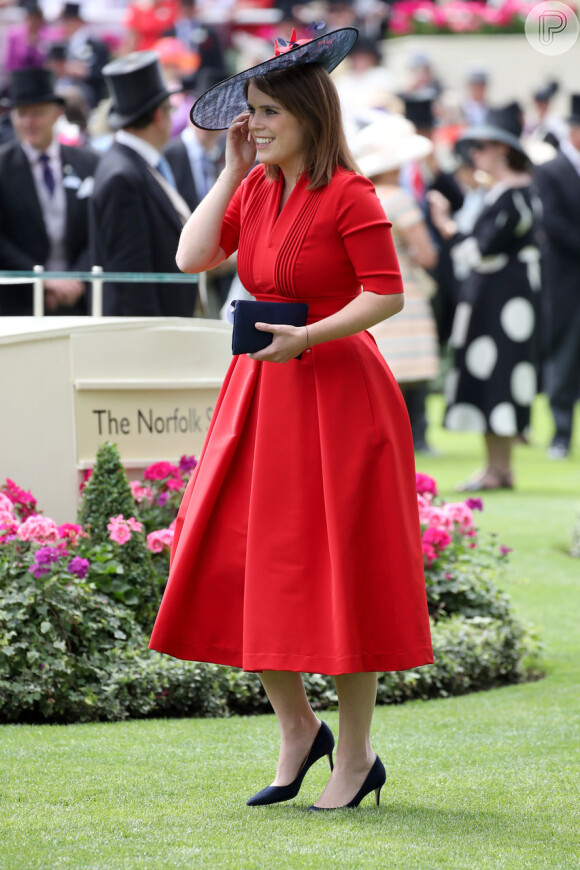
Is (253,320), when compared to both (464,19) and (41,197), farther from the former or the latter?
(464,19)

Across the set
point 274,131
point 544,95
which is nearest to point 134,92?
point 274,131

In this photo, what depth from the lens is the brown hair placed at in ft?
12.0

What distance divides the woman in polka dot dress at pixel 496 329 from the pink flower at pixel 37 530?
18.3 ft

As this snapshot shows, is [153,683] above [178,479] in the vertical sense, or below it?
below

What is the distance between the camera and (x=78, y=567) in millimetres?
4891

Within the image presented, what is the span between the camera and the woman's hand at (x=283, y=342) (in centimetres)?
353

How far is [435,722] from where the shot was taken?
4.89 m

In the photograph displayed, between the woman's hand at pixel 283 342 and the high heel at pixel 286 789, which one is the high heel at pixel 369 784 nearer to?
the high heel at pixel 286 789

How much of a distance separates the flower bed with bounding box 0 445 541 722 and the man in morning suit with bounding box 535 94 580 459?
6.79 m

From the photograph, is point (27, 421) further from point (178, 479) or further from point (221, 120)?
point (221, 120)

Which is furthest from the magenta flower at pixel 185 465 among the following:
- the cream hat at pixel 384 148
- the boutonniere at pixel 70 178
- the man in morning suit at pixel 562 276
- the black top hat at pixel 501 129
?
the man in morning suit at pixel 562 276

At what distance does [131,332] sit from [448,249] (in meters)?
7.38

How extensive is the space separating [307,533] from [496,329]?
6989 millimetres

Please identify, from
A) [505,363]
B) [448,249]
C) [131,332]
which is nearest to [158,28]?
[448,249]
